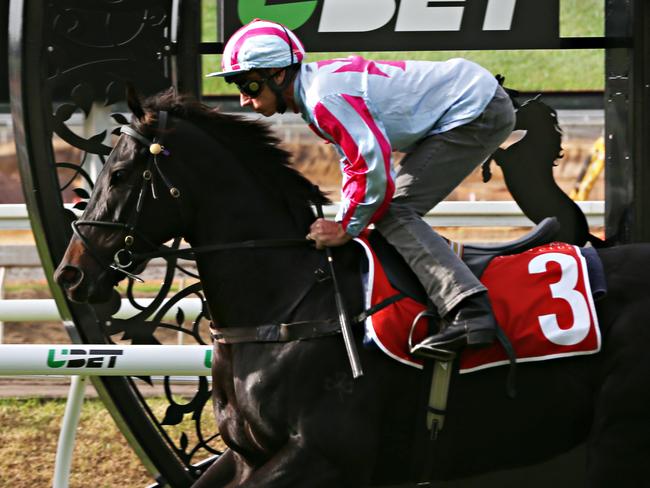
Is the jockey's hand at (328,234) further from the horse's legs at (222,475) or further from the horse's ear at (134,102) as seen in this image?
the horse's legs at (222,475)

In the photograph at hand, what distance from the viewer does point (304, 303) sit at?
11.8ft

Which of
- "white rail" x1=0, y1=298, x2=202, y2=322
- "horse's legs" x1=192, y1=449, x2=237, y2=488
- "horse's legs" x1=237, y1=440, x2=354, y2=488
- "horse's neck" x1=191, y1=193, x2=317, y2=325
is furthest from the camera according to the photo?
"white rail" x1=0, y1=298, x2=202, y2=322

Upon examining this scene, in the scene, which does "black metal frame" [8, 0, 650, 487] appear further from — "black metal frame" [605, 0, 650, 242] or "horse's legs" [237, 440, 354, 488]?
"horse's legs" [237, 440, 354, 488]

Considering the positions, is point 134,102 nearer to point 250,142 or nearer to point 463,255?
point 250,142

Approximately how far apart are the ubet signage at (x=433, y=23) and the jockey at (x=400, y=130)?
107 cm

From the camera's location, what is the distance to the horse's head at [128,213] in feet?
11.6

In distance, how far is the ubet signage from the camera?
4.72 m

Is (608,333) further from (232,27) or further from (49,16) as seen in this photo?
(49,16)

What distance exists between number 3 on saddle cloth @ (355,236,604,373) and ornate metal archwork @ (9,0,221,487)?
115 cm

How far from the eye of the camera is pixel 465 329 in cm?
341

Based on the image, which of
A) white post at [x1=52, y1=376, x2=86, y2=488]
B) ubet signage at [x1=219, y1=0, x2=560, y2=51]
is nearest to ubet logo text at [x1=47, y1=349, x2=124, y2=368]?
white post at [x1=52, y1=376, x2=86, y2=488]

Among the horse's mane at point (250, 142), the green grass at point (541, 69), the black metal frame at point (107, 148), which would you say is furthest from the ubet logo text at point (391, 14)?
the green grass at point (541, 69)

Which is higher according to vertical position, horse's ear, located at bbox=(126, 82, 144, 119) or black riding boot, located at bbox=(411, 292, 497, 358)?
horse's ear, located at bbox=(126, 82, 144, 119)

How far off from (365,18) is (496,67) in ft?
49.1
